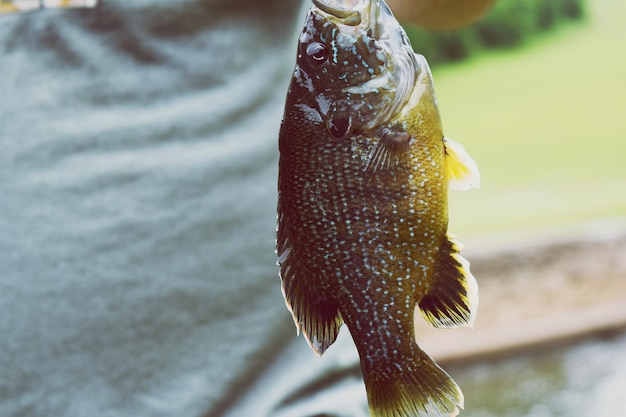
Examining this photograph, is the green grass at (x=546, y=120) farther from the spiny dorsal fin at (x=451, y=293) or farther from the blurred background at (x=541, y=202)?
the spiny dorsal fin at (x=451, y=293)

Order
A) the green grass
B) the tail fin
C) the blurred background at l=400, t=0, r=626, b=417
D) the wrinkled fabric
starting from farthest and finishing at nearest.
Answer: the green grass → the blurred background at l=400, t=0, r=626, b=417 → the wrinkled fabric → the tail fin

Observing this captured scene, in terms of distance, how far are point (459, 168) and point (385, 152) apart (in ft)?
0.38

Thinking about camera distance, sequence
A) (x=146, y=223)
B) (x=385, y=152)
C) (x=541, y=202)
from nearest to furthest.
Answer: (x=385, y=152) → (x=146, y=223) → (x=541, y=202)

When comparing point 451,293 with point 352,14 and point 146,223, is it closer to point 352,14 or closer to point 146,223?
point 352,14

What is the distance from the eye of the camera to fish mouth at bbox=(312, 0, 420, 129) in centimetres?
98

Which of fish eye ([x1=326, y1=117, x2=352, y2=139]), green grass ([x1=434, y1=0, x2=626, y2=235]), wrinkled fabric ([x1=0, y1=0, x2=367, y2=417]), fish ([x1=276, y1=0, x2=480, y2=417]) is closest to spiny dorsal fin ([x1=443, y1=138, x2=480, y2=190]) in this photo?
fish ([x1=276, y1=0, x2=480, y2=417])

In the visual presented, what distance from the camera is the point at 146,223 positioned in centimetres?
146

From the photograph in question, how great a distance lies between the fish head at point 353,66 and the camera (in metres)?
0.97

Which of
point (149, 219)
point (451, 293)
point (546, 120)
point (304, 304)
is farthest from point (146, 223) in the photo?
point (546, 120)

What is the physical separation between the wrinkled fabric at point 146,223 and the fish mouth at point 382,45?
57 cm

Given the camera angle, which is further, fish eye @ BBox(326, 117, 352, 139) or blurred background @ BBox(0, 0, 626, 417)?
blurred background @ BBox(0, 0, 626, 417)

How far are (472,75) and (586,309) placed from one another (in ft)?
15.1

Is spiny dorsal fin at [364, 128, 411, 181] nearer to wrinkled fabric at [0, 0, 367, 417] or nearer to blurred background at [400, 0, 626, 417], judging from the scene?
wrinkled fabric at [0, 0, 367, 417]

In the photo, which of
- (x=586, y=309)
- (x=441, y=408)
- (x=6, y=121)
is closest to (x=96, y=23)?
(x=6, y=121)
